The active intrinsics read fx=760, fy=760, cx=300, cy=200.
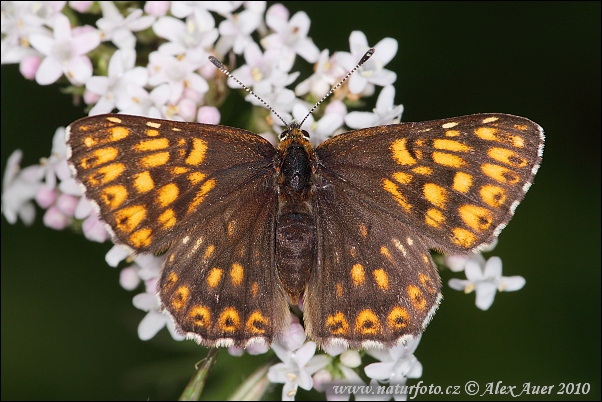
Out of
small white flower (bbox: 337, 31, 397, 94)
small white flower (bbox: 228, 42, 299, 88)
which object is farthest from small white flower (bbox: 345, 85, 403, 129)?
small white flower (bbox: 228, 42, 299, 88)

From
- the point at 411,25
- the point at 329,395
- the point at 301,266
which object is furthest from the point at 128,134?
the point at 411,25

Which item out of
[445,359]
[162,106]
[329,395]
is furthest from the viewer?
[445,359]

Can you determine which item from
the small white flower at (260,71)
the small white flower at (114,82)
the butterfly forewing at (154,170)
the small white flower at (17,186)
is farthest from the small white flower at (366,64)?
the small white flower at (17,186)

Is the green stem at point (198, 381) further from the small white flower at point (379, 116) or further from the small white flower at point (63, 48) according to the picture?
the small white flower at point (63, 48)

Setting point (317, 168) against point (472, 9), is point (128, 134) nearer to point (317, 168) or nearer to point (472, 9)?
point (317, 168)

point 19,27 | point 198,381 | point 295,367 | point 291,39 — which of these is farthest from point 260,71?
point 198,381

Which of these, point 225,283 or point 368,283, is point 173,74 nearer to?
point 225,283
